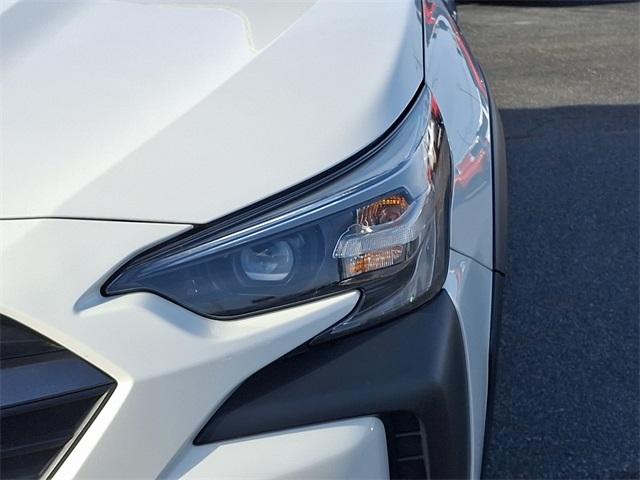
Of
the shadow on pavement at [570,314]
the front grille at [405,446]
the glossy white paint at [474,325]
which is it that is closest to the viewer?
the front grille at [405,446]

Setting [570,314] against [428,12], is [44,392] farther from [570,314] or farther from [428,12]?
[570,314]

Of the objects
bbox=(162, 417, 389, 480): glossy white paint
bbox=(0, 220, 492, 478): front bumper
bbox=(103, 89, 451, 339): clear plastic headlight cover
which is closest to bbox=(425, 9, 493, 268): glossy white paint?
bbox=(103, 89, 451, 339): clear plastic headlight cover

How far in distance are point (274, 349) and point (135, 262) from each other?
235mm

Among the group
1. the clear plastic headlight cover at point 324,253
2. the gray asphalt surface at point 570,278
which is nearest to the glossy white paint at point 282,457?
the clear plastic headlight cover at point 324,253

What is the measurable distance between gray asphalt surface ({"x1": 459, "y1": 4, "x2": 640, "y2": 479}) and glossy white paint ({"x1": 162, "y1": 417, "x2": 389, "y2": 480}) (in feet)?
2.64

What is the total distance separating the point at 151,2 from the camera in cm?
189

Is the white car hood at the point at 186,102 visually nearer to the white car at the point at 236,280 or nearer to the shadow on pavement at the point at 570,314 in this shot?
the white car at the point at 236,280

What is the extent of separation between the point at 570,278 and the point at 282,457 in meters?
2.10

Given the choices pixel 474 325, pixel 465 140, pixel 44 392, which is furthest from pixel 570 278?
pixel 44 392

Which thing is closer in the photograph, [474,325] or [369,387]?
[369,387]

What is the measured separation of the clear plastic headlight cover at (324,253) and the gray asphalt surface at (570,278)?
0.78m

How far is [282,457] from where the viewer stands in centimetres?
120

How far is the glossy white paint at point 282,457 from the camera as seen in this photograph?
3.89 ft

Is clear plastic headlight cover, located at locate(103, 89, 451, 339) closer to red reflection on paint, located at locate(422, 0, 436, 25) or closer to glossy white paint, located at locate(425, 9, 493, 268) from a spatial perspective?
glossy white paint, located at locate(425, 9, 493, 268)
